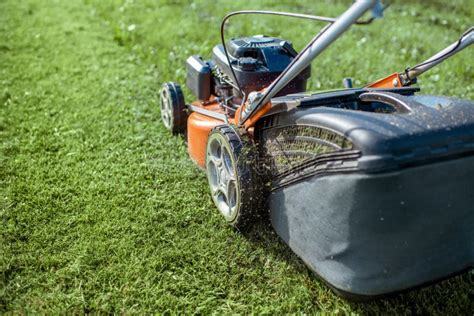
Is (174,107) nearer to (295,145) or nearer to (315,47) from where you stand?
(295,145)

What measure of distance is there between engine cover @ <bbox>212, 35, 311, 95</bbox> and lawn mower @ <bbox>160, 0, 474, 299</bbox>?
1.18 ft

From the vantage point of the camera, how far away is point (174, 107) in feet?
11.2

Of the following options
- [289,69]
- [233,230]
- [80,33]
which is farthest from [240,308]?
[80,33]

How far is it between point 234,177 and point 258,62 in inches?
28.2

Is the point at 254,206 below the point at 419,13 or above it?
above

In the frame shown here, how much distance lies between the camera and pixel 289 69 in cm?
195

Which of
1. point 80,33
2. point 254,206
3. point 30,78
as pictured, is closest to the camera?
point 254,206

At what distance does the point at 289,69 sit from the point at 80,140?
199 centimetres

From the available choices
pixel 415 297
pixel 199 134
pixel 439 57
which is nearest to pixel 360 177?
pixel 415 297

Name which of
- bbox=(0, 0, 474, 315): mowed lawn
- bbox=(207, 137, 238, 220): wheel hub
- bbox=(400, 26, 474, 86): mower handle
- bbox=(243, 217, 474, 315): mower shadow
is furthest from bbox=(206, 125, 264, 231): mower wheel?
bbox=(400, 26, 474, 86): mower handle

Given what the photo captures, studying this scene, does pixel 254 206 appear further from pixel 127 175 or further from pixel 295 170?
pixel 127 175

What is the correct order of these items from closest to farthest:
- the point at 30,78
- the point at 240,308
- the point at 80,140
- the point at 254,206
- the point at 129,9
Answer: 1. the point at 240,308
2. the point at 254,206
3. the point at 80,140
4. the point at 30,78
5. the point at 129,9

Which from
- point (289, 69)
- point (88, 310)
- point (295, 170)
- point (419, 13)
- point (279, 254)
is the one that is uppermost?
point (289, 69)

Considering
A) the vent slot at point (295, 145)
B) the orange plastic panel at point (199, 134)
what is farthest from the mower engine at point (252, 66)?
the vent slot at point (295, 145)
